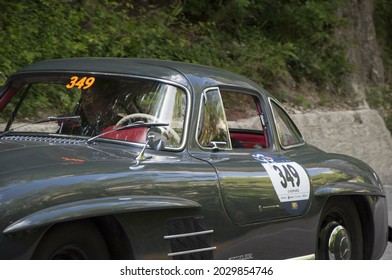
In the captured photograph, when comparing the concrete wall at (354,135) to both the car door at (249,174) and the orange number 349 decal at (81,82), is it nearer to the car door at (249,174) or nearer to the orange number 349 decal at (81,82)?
the car door at (249,174)

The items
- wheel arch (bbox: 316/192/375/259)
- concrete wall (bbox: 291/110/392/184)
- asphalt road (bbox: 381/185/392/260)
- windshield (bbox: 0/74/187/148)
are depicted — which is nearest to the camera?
windshield (bbox: 0/74/187/148)

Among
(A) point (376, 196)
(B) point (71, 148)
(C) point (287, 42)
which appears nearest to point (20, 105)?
(B) point (71, 148)

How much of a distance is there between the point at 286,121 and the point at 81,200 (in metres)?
2.90

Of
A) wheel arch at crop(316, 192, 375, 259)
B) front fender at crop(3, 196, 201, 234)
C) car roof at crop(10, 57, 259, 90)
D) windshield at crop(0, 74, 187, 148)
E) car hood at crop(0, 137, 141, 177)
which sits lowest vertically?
wheel arch at crop(316, 192, 375, 259)

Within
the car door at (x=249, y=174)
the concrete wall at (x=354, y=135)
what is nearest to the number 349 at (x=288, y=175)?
the car door at (x=249, y=174)

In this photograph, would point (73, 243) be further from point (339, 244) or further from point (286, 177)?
point (339, 244)

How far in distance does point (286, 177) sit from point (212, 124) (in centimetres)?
62

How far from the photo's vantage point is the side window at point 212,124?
5598 mm

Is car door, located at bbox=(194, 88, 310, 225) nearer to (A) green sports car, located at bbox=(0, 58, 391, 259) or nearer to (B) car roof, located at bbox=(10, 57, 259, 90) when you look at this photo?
(A) green sports car, located at bbox=(0, 58, 391, 259)

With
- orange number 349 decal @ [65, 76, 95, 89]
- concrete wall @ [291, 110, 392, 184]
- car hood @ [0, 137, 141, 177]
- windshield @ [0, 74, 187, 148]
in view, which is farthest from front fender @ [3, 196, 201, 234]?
concrete wall @ [291, 110, 392, 184]

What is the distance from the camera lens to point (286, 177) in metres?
5.85

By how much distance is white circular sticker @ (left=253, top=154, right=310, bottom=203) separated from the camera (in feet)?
18.8

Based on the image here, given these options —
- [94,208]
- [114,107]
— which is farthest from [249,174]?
[94,208]
